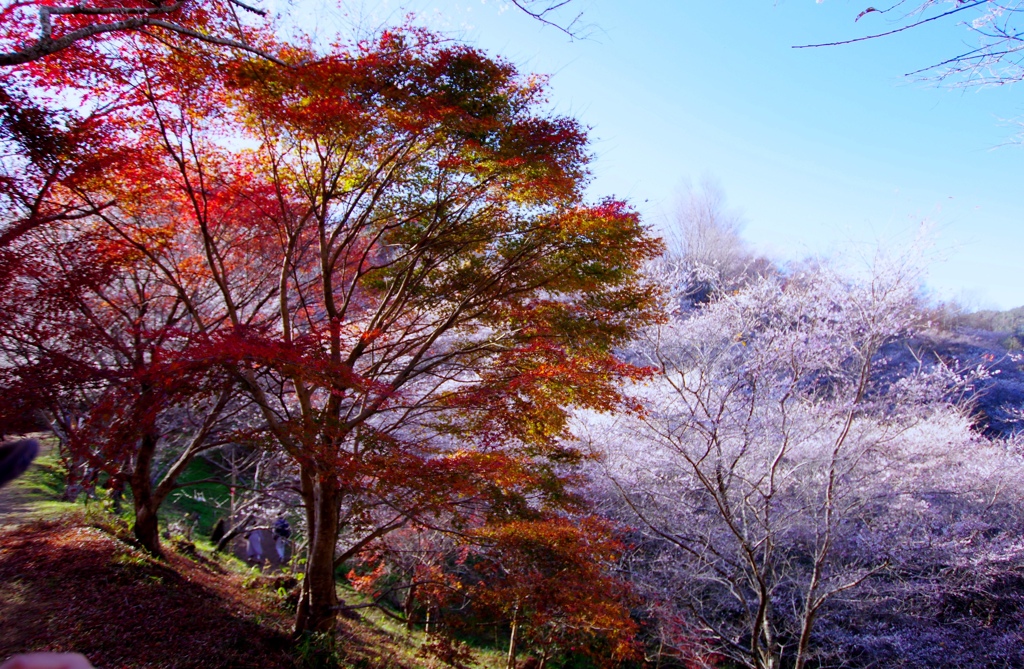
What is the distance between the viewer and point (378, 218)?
6.44 m

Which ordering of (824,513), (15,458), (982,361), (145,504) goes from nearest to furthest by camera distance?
1. (15,458)
2. (145,504)
3. (824,513)
4. (982,361)

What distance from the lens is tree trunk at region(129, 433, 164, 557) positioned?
276 inches

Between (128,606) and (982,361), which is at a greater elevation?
(982,361)

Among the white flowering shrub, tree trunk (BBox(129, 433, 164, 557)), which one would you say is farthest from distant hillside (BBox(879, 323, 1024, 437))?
tree trunk (BBox(129, 433, 164, 557))

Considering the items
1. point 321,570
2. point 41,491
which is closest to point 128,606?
point 321,570

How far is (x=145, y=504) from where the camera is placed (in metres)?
7.10

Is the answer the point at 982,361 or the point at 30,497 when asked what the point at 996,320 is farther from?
the point at 30,497

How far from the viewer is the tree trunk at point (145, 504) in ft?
23.0

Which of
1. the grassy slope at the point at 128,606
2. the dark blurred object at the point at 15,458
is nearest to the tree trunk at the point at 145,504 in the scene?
the grassy slope at the point at 128,606

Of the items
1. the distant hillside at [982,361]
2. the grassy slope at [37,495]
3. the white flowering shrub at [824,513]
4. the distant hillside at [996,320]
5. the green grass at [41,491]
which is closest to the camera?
the grassy slope at [37,495]

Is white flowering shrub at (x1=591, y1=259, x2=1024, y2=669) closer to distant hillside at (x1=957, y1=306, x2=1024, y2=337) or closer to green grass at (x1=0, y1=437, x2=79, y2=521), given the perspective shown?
green grass at (x1=0, y1=437, x2=79, y2=521)

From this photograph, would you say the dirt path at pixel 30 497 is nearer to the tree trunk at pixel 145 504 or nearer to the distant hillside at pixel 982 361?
the tree trunk at pixel 145 504

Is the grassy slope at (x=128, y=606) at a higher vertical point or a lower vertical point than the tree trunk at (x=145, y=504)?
lower

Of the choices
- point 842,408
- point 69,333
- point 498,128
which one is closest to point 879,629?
point 842,408
